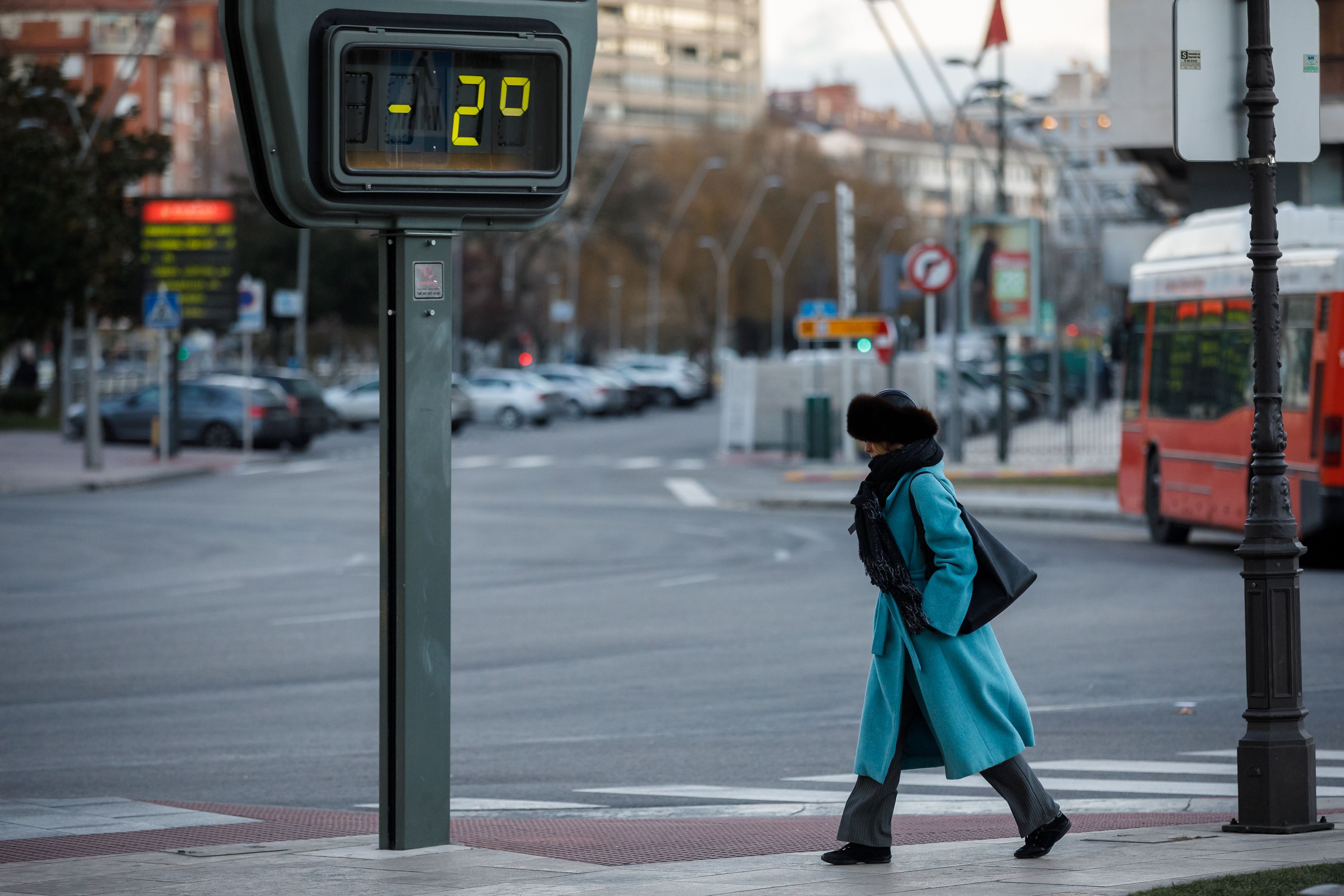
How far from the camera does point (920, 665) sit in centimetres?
638

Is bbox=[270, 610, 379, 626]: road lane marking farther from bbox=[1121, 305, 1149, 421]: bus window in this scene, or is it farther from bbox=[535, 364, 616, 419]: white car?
bbox=[535, 364, 616, 419]: white car

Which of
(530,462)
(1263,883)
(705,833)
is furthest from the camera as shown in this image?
(530,462)

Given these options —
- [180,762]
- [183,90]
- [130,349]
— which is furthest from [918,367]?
[183,90]

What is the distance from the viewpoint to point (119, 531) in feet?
80.3

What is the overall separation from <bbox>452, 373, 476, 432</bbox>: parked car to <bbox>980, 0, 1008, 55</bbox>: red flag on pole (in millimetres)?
20593

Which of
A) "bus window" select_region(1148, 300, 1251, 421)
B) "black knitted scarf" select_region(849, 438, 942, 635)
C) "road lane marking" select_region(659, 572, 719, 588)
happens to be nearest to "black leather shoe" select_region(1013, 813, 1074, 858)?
"black knitted scarf" select_region(849, 438, 942, 635)

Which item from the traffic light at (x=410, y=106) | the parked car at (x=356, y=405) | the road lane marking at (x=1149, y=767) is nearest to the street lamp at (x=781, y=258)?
the parked car at (x=356, y=405)

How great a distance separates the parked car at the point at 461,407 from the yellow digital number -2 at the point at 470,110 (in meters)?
44.9

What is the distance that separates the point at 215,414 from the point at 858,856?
39.0 meters

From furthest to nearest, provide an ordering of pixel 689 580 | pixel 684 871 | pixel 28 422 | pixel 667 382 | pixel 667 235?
pixel 667 235, pixel 667 382, pixel 28 422, pixel 689 580, pixel 684 871

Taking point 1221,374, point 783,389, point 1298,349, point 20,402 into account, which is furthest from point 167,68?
point 1298,349

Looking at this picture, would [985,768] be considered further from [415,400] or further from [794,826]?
[415,400]

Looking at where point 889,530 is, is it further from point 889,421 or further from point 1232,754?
point 1232,754

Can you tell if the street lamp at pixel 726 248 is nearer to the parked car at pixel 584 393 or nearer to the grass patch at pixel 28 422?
the parked car at pixel 584 393
